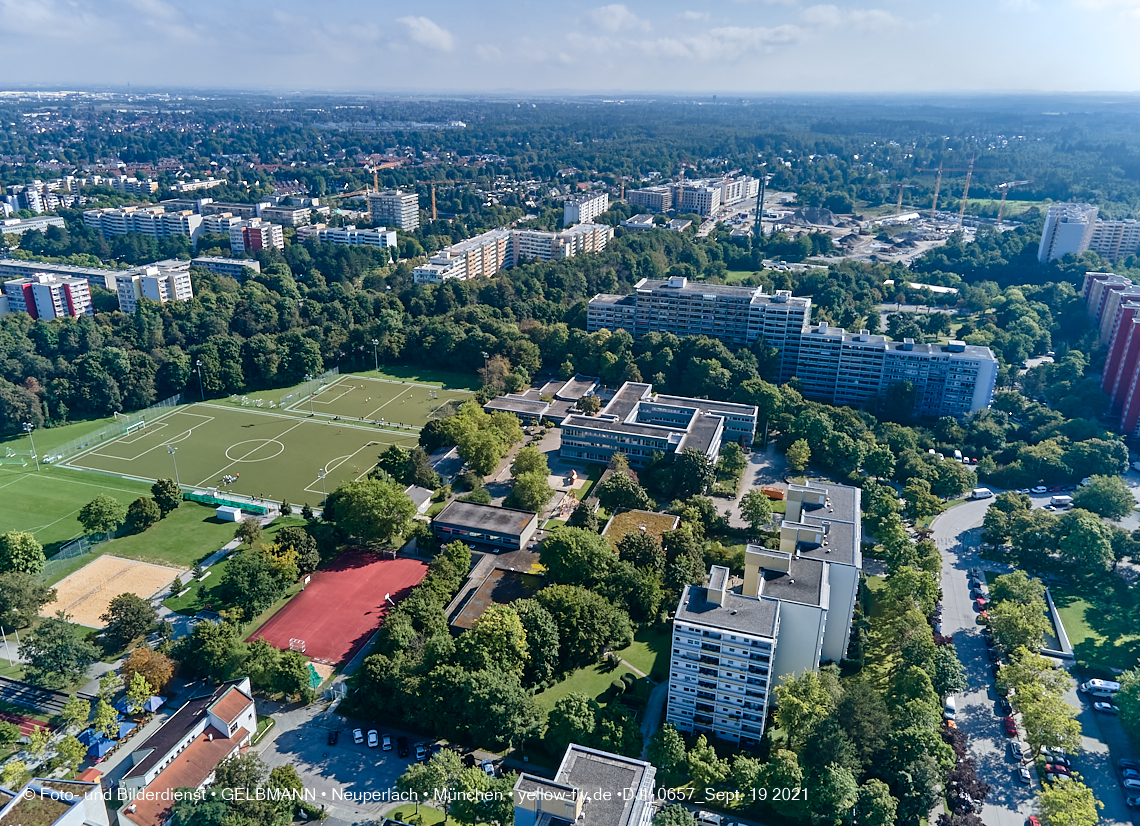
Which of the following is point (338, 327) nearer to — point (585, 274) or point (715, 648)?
point (585, 274)

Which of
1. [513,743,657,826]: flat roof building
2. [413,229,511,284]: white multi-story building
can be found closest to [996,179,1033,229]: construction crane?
[413,229,511,284]: white multi-story building

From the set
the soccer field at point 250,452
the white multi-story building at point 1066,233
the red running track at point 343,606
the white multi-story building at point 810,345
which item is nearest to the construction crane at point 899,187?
the white multi-story building at point 1066,233

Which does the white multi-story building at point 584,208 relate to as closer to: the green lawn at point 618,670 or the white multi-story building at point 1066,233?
the white multi-story building at point 1066,233

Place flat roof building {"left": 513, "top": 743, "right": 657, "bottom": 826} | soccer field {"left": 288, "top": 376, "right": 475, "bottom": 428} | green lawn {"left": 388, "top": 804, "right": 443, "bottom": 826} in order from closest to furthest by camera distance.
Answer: flat roof building {"left": 513, "top": 743, "right": 657, "bottom": 826}
green lawn {"left": 388, "top": 804, "right": 443, "bottom": 826}
soccer field {"left": 288, "top": 376, "right": 475, "bottom": 428}

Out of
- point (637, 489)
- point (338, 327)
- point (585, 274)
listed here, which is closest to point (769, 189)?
point (585, 274)

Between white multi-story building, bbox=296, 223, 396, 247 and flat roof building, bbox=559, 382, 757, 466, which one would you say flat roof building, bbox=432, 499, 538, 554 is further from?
white multi-story building, bbox=296, 223, 396, 247

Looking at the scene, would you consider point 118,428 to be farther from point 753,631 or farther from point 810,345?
point 810,345
